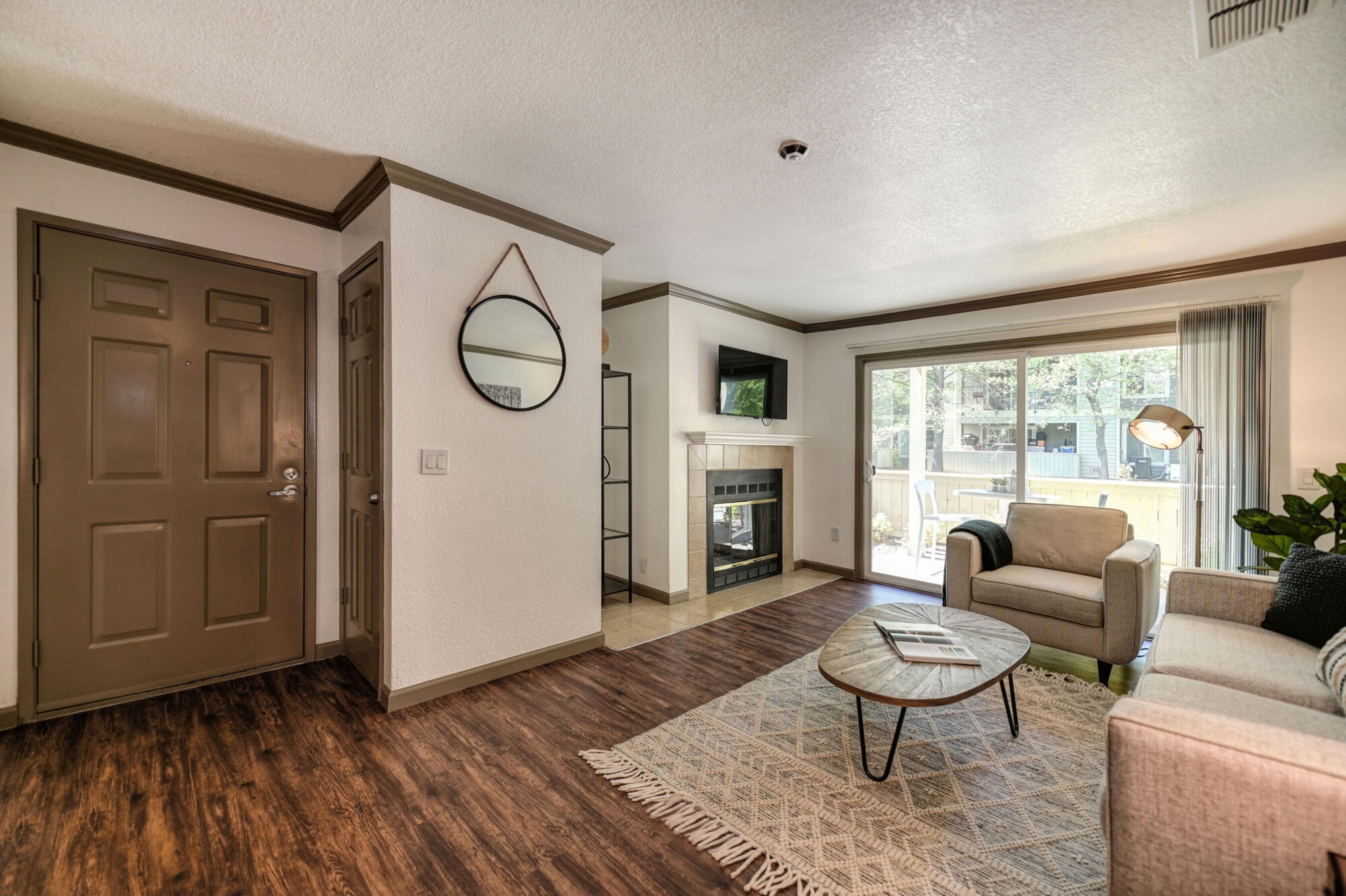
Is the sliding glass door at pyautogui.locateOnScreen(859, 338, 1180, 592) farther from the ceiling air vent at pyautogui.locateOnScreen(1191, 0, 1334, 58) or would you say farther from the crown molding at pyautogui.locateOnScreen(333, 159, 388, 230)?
the crown molding at pyautogui.locateOnScreen(333, 159, 388, 230)

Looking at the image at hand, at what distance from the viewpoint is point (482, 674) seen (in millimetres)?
2752

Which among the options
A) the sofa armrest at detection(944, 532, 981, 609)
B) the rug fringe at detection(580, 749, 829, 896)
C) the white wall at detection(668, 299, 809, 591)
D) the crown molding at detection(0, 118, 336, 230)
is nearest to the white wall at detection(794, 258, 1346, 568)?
the white wall at detection(668, 299, 809, 591)

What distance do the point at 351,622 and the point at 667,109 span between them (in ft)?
9.49

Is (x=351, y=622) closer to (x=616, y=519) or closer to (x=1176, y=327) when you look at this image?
(x=616, y=519)

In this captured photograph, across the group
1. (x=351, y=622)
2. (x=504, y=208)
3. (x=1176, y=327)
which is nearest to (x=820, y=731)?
(x=351, y=622)

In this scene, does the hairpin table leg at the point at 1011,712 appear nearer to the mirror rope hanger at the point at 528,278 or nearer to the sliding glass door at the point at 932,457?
the sliding glass door at the point at 932,457

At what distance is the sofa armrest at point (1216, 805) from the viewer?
0.93 meters

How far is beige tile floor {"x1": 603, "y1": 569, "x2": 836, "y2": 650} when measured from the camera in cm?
354

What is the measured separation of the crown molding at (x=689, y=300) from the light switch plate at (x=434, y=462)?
2.23m

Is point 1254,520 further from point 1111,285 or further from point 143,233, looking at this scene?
point 143,233

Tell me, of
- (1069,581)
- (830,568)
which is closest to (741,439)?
(830,568)

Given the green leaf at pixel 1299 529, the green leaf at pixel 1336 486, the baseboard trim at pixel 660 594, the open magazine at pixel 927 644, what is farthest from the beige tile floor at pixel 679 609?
the green leaf at pixel 1336 486

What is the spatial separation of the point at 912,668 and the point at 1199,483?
9.55 feet

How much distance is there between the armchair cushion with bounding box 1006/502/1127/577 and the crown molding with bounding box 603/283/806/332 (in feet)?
8.39
